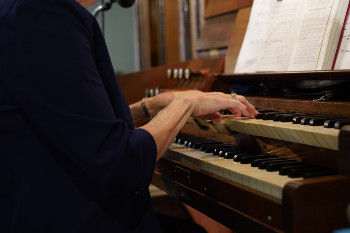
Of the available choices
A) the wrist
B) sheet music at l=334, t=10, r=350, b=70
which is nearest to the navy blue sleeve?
the wrist

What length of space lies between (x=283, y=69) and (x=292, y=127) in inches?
19.6

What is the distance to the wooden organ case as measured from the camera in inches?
37.9

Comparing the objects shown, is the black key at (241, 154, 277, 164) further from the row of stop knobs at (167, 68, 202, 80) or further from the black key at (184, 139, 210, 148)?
the row of stop knobs at (167, 68, 202, 80)

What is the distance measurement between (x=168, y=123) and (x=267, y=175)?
1.05ft

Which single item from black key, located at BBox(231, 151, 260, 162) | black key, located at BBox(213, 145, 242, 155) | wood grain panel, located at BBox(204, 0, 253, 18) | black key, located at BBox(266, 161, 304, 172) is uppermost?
wood grain panel, located at BBox(204, 0, 253, 18)

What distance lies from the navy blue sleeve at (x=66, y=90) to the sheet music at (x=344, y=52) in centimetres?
84

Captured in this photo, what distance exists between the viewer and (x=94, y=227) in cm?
108

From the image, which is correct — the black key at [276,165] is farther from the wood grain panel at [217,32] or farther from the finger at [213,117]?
the wood grain panel at [217,32]

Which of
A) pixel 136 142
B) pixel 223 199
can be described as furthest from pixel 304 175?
pixel 136 142

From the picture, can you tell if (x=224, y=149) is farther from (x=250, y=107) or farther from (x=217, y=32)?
(x=217, y=32)

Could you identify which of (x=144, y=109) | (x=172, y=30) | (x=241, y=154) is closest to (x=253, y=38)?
(x=144, y=109)

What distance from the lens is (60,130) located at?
934 mm

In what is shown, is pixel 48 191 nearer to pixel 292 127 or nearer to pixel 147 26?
pixel 292 127

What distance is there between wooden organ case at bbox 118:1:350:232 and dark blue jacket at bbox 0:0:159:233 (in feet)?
0.97
